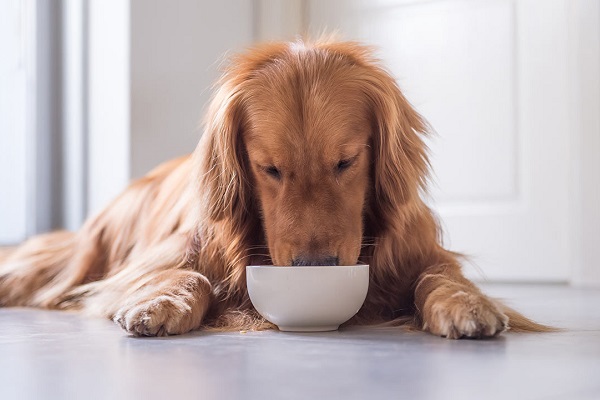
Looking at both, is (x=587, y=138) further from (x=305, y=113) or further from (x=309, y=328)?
(x=309, y=328)

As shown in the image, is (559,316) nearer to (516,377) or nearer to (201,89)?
(516,377)

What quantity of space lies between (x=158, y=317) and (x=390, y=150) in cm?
63

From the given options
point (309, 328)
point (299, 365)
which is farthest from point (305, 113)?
point (299, 365)

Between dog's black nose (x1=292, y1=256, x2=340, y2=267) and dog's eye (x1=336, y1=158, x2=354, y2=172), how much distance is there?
0.72 feet

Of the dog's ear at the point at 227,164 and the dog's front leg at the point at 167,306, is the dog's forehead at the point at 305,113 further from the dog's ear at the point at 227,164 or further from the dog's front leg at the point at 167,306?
the dog's front leg at the point at 167,306

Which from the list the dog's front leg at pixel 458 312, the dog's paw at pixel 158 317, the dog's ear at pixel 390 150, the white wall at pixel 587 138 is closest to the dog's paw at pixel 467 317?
the dog's front leg at pixel 458 312

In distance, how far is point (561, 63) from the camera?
11.1ft

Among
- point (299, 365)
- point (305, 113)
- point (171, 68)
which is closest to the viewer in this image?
point (299, 365)

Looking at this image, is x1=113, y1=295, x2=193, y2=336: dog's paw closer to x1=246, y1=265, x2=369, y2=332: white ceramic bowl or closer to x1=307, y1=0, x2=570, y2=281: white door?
x1=246, y1=265, x2=369, y2=332: white ceramic bowl

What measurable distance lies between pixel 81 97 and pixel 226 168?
1.73 meters

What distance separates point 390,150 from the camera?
71.3 inches

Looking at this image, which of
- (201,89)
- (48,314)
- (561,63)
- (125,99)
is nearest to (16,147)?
(125,99)

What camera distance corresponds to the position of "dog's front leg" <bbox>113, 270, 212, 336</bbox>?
159cm

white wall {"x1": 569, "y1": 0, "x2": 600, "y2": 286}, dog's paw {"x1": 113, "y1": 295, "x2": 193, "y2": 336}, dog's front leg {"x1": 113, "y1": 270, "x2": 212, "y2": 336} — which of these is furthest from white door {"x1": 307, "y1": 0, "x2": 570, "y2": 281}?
dog's paw {"x1": 113, "y1": 295, "x2": 193, "y2": 336}
